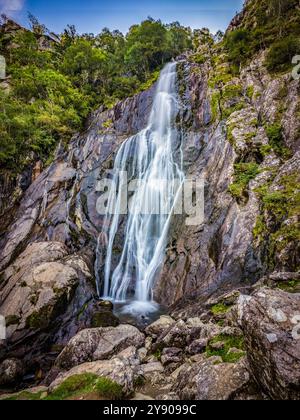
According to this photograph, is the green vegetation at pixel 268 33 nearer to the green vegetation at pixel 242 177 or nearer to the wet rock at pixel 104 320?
the green vegetation at pixel 242 177

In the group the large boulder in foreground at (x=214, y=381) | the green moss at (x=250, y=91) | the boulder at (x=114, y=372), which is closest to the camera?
the large boulder in foreground at (x=214, y=381)

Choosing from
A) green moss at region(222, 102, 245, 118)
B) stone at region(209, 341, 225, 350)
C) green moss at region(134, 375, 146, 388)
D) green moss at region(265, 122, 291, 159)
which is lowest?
green moss at region(134, 375, 146, 388)

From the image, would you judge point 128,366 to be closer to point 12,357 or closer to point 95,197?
point 12,357

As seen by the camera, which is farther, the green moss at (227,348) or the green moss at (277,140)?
the green moss at (277,140)

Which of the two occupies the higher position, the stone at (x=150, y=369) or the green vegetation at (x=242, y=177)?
the green vegetation at (x=242, y=177)

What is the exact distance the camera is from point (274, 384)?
3027 mm

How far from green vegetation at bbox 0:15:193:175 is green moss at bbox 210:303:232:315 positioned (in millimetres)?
17140

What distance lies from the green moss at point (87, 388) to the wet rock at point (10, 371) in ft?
13.1

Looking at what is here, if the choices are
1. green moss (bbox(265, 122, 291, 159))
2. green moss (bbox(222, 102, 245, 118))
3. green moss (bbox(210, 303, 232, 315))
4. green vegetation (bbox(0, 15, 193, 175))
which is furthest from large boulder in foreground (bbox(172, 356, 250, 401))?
green vegetation (bbox(0, 15, 193, 175))

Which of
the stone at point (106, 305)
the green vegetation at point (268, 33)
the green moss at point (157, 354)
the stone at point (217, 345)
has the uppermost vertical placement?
the green vegetation at point (268, 33)

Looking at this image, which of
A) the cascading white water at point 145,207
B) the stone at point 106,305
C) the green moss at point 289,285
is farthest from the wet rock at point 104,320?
the green moss at point 289,285

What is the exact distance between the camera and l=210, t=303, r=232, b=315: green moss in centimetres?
696

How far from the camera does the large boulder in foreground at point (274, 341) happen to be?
292 cm

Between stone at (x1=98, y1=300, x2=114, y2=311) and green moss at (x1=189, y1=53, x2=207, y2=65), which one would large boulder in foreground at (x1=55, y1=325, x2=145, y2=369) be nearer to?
stone at (x1=98, y1=300, x2=114, y2=311)
